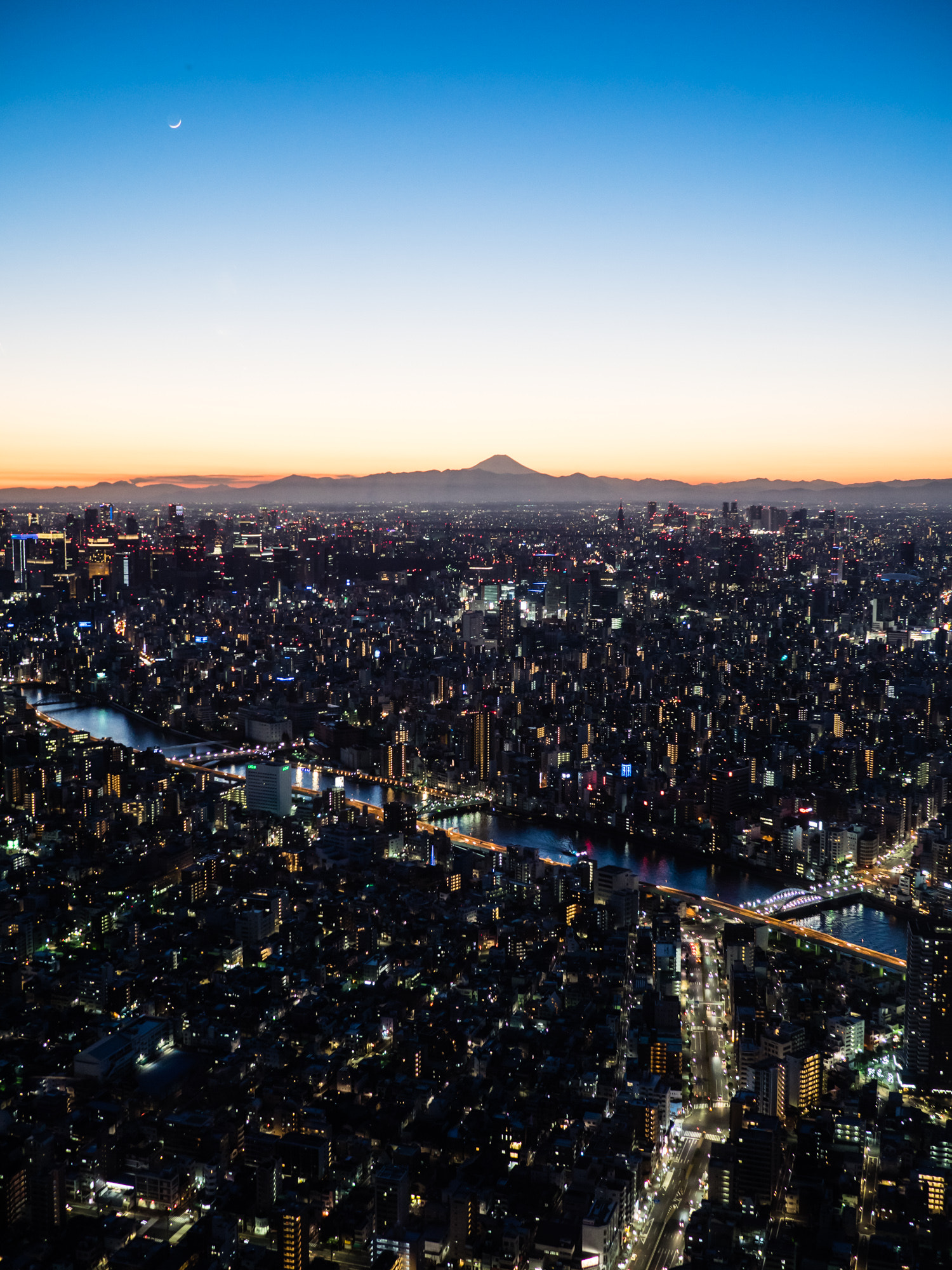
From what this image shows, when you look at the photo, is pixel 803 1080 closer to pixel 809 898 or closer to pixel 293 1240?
pixel 293 1240

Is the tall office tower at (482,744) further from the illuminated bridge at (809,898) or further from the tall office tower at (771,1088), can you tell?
the tall office tower at (771,1088)

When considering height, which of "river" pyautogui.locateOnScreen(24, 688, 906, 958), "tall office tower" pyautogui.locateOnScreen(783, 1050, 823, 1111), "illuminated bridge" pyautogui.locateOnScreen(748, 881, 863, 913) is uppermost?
"tall office tower" pyautogui.locateOnScreen(783, 1050, 823, 1111)

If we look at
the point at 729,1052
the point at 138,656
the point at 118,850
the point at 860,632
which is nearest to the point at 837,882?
the point at 729,1052

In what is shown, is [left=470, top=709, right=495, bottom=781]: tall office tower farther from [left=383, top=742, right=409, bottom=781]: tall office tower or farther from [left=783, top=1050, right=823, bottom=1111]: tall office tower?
[left=783, top=1050, right=823, bottom=1111]: tall office tower

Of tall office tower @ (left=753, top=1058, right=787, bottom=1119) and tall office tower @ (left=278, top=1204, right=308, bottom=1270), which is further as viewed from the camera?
tall office tower @ (left=753, top=1058, right=787, bottom=1119)

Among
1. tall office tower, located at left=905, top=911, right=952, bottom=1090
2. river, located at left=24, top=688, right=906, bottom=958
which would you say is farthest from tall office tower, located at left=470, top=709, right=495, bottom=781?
tall office tower, located at left=905, top=911, right=952, bottom=1090

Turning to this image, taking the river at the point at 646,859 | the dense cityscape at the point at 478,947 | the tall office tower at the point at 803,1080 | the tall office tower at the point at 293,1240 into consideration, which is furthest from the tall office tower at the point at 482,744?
the tall office tower at the point at 293,1240
